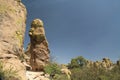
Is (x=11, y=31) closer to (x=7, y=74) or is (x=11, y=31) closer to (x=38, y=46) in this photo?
(x=7, y=74)

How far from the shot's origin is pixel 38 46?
52844 millimetres

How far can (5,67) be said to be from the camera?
13211mm

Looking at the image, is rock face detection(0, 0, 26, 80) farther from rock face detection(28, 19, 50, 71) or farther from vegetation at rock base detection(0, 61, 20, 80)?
rock face detection(28, 19, 50, 71)

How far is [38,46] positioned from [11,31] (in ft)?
122

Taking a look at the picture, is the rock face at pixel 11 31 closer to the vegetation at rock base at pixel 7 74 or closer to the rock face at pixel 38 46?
the vegetation at rock base at pixel 7 74

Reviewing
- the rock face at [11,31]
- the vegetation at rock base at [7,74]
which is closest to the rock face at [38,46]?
the rock face at [11,31]

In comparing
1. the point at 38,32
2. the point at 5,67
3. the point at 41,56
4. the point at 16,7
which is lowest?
the point at 5,67

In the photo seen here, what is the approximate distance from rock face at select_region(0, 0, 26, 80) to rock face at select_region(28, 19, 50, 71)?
32960 millimetres

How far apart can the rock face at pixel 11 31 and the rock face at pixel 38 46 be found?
32960 mm

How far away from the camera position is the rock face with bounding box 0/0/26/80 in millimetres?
14258

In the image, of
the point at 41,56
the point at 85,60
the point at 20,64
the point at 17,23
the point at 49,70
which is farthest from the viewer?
the point at 85,60

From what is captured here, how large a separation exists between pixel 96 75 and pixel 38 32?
12.7 meters

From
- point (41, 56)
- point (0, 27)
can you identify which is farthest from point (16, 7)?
point (41, 56)

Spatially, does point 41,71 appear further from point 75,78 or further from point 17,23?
point 17,23
